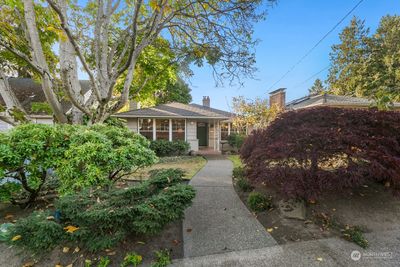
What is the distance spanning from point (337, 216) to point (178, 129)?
1068cm

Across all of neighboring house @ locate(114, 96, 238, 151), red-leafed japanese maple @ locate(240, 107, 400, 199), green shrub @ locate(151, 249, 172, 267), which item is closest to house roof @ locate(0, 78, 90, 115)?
neighboring house @ locate(114, 96, 238, 151)

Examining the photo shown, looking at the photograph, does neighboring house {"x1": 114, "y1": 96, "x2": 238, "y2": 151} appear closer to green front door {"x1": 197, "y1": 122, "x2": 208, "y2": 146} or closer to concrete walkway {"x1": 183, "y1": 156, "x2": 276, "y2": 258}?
green front door {"x1": 197, "y1": 122, "x2": 208, "y2": 146}

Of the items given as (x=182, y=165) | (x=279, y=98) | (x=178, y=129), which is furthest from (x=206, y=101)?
(x=182, y=165)

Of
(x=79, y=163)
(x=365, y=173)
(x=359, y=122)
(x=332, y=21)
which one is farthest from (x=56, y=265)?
(x=332, y=21)

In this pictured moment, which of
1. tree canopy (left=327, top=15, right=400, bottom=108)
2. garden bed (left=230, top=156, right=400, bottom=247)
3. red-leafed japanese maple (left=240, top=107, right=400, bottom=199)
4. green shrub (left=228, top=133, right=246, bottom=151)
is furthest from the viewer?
tree canopy (left=327, top=15, right=400, bottom=108)

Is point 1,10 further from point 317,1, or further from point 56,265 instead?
point 317,1

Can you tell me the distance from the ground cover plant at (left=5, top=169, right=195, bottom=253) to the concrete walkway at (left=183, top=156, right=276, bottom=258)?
63 centimetres

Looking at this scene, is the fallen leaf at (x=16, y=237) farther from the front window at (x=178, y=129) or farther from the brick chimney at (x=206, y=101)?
the brick chimney at (x=206, y=101)

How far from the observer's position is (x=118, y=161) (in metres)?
3.93

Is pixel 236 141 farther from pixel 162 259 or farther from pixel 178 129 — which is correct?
pixel 162 259

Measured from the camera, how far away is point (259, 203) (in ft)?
13.7

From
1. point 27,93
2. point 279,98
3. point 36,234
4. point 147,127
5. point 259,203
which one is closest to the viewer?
point 36,234

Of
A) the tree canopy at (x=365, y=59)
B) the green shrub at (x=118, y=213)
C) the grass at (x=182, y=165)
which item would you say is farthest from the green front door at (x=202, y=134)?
the tree canopy at (x=365, y=59)

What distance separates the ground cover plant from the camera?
2.51 m
